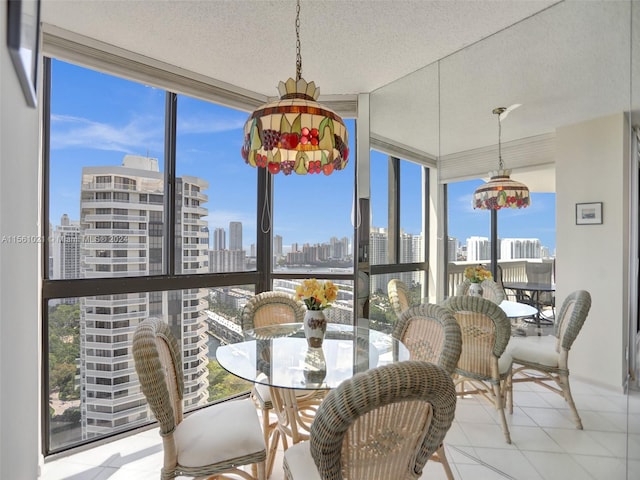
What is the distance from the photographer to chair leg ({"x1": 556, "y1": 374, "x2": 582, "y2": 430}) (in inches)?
69.9

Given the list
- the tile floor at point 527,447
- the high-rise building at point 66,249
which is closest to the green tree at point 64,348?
the high-rise building at point 66,249

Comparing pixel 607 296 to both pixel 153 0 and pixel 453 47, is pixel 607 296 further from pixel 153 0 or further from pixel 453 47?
pixel 153 0

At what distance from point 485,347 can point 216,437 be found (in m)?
1.59

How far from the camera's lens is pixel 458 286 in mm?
2490

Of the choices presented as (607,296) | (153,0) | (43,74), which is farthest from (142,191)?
(607,296)

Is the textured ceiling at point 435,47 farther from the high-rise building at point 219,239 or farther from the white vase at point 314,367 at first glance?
the white vase at point 314,367

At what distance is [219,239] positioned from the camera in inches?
115

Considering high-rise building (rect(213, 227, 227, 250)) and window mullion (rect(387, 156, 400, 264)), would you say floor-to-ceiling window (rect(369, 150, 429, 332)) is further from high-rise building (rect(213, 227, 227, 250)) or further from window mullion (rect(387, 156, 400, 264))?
high-rise building (rect(213, 227, 227, 250))

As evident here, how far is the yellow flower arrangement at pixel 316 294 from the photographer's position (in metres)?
1.76

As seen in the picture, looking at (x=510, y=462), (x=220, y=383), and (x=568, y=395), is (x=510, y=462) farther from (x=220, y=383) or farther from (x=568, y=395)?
(x=220, y=383)

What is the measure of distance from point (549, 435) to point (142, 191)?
3054mm

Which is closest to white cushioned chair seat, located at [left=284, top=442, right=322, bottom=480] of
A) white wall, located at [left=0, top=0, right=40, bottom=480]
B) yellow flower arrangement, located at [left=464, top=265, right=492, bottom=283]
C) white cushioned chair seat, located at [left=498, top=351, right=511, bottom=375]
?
white wall, located at [left=0, top=0, right=40, bottom=480]

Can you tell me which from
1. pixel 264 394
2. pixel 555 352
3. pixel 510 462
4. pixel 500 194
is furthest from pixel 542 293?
pixel 264 394

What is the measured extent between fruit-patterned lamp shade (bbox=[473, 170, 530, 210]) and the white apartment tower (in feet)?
7.22
